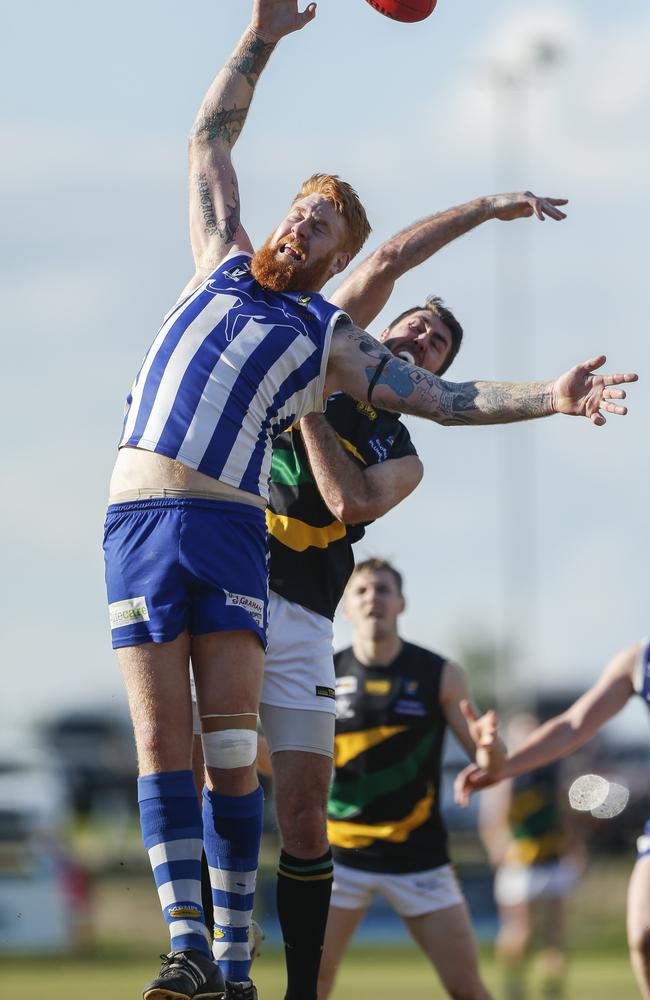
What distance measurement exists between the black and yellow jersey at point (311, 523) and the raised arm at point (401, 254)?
1.89ft

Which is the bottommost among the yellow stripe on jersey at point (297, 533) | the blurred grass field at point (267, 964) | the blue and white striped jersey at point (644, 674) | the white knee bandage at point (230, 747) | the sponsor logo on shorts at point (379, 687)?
the blurred grass field at point (267, 964)

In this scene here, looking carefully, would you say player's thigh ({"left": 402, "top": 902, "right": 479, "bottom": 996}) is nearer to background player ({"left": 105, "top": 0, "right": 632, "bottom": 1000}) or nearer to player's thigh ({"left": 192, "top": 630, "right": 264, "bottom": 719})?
background player ({"left": 105, "top": 0, "right": 632, "bottom": 1000})

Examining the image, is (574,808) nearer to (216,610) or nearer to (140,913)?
(140,913)

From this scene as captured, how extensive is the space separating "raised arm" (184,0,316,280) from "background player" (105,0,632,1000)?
0.57 meters

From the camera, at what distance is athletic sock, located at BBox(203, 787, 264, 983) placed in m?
5.73

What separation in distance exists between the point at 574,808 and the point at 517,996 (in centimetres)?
1012

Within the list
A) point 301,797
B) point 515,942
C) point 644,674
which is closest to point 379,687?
point 644,674

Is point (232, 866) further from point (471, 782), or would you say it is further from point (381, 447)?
point (471, 782)

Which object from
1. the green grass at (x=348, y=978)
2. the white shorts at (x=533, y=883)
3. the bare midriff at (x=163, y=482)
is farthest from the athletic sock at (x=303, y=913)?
the white shorts at (x=533, y=883)

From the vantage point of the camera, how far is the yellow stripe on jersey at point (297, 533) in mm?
6957

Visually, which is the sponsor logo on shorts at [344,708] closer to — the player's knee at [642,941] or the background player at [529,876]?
the player's knee at [642,941]

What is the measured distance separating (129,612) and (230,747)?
566 mm

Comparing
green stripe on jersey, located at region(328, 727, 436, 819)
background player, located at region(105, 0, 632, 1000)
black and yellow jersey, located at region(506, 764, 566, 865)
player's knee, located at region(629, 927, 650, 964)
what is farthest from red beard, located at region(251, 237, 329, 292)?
black and yellow jersey, located at region(506, 764, 566, 865)

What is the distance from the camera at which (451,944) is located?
8.95 meters
